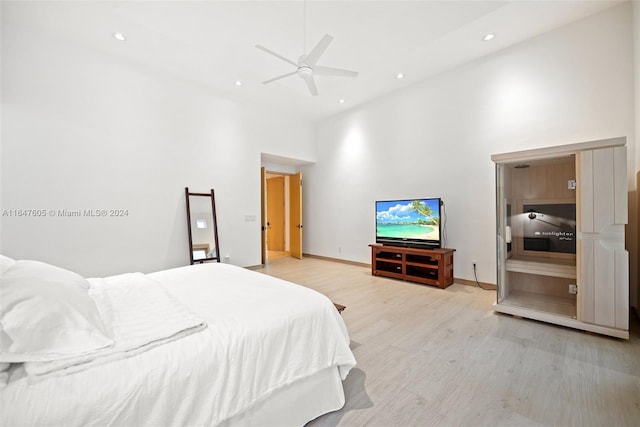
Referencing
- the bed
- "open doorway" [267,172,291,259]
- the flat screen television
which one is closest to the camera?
the bed

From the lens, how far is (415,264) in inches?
164

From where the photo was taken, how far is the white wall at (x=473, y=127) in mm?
3066

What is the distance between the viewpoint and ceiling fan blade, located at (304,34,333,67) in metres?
2.59

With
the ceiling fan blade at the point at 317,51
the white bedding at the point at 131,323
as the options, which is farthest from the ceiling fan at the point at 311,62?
the white bedding at the point at 131,323

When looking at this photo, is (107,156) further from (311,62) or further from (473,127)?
(473,127)

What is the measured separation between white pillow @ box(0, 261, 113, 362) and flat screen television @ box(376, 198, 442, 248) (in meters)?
4.02

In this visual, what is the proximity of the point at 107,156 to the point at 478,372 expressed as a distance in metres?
4.90

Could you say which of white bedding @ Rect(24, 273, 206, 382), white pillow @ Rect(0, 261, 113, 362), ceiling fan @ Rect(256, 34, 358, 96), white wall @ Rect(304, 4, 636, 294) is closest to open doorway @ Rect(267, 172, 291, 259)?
white wall @ Rect(304, 4, 636, 294)

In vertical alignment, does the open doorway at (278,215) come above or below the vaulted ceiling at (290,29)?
below

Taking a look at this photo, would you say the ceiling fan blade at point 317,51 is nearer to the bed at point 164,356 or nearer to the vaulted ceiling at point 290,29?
the vaulted ceiling at point 290,29

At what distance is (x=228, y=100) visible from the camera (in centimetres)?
493

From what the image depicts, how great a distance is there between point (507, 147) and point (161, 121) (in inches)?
205

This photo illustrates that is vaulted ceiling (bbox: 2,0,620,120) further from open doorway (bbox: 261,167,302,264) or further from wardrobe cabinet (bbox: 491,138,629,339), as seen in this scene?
open doorway (bbox: 261,167,302,264)

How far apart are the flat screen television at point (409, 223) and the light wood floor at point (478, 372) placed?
127 cm
